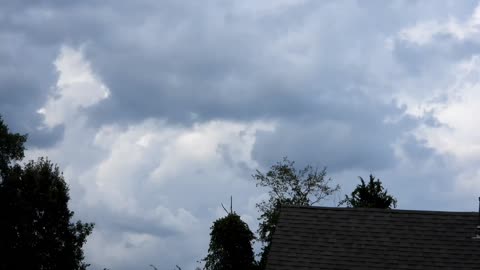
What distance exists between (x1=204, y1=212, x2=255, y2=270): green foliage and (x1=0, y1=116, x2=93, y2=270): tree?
39.1 feet

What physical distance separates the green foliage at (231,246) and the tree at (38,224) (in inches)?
469

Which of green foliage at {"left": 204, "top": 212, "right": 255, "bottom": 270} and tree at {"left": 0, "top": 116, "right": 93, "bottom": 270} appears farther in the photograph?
tree at {"left": 0, "top": 116, "right": 93, "bottom": 270}

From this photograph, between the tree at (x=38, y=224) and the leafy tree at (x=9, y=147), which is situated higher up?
the leafy tree at (x=9, y=147)

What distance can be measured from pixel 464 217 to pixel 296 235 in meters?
7.64

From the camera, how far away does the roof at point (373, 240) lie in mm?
29859

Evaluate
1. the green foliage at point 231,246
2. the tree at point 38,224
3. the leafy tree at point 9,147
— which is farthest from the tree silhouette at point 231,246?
the leafy tree at point 9,147

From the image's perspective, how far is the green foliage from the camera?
131 ft

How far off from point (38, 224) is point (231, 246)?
47.4 feet

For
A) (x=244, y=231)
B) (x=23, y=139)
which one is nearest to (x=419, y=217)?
(x=244, y=231)

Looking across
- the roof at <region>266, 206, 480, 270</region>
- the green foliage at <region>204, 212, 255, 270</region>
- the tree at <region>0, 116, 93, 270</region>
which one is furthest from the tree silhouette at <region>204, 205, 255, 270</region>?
the tree at <region>0, 116, 93, 270</region>

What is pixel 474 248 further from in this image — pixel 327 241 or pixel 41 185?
pixel 41 185

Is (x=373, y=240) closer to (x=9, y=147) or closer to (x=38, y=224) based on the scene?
(x=38, y=224)

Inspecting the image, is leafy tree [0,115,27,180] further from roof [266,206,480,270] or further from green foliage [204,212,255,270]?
roof [266,206,480,270]

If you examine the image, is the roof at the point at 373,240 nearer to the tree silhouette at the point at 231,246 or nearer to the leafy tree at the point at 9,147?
the tree silhouette at the point at 231,246
